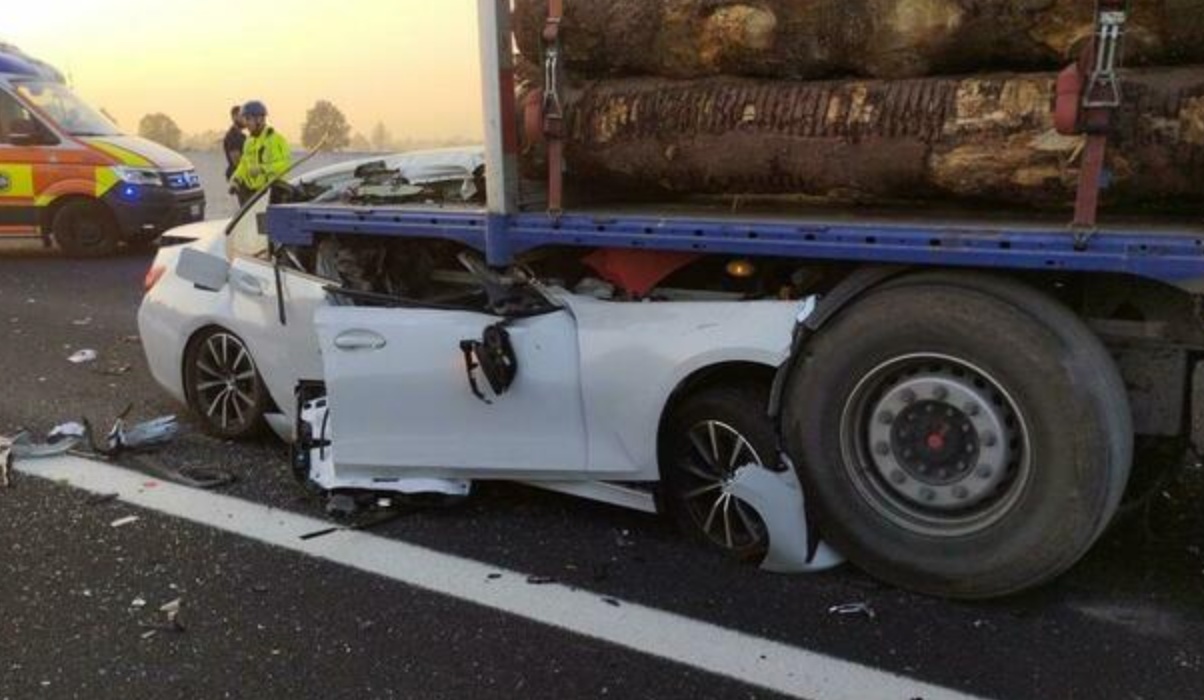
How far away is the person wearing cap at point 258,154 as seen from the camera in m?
11.4

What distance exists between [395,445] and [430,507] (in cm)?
30

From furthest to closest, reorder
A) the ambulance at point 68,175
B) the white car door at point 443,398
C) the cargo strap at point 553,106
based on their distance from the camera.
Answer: the ambulance at point 68,175 < the white car door at point 443,398 < the cargo strap at point 553,106

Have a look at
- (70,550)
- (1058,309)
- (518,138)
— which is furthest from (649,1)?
(70,550)

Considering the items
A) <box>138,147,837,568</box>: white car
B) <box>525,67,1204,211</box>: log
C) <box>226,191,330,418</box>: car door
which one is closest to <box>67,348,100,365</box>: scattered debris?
<box>226,191,330,418</box>: car door

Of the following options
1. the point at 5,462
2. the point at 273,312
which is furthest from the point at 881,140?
the point at 5,462

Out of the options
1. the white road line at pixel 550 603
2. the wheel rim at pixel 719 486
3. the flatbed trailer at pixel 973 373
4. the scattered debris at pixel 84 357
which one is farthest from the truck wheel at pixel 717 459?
the scattered debris at pixel 84 357

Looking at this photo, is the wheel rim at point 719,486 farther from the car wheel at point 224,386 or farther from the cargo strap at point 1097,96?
the car wheel at point 224,386

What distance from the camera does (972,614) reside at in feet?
11.5

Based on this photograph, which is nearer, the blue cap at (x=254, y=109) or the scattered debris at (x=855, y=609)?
the scattered debris at (x=855, y=609)

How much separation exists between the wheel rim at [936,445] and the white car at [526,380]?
0.94 ft

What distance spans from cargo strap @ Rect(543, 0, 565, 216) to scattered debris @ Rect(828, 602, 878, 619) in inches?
64.6

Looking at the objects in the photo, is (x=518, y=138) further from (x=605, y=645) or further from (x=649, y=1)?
(x=605, y=645)

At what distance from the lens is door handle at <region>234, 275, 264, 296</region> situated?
5.22 m

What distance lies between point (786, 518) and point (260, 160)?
896 centimetres
